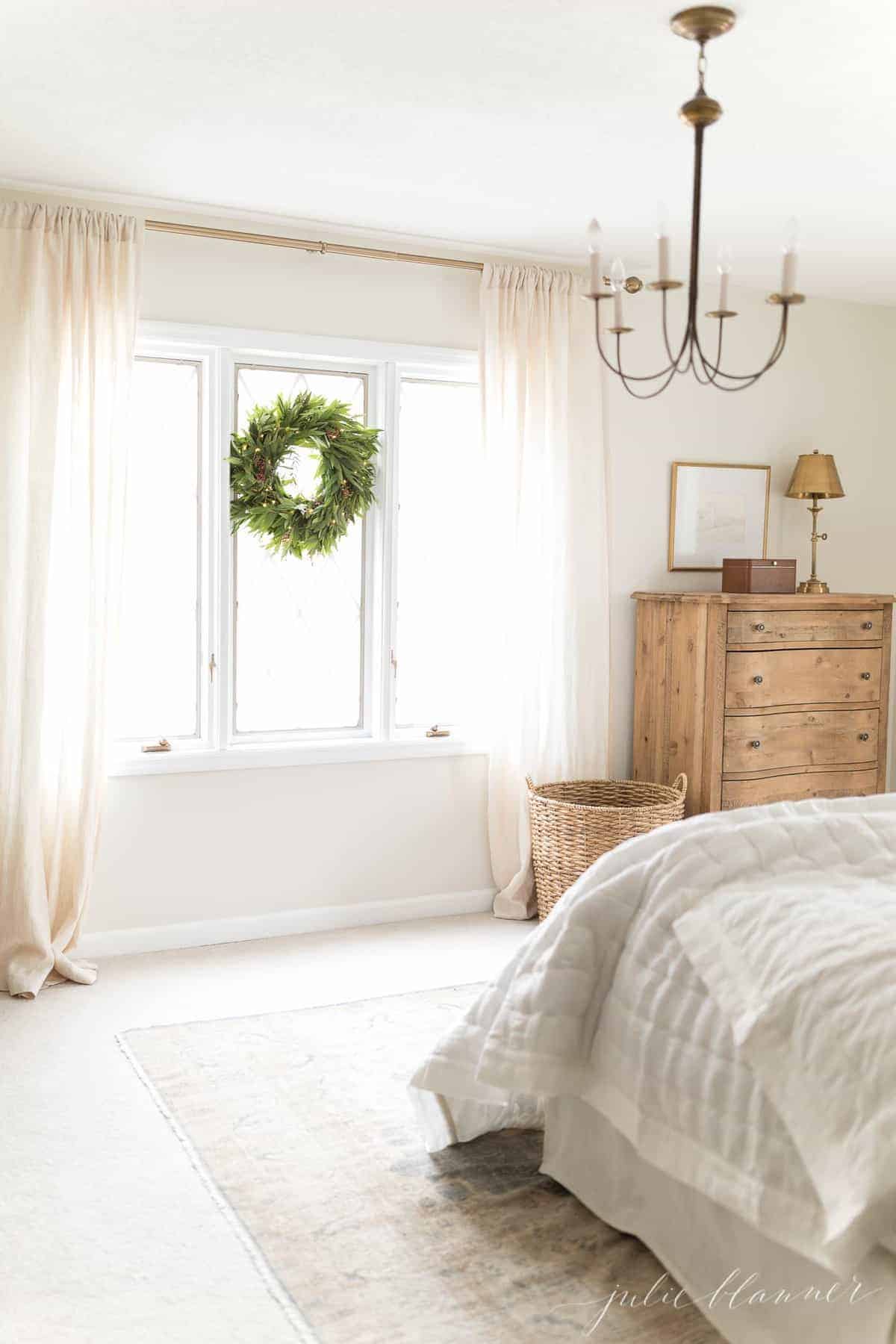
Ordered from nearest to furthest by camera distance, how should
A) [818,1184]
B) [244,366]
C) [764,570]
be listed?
[818,1184] < [244,366] < [764,570]

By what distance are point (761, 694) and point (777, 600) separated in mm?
352

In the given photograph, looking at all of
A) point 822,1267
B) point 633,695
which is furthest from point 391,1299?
point 633,695

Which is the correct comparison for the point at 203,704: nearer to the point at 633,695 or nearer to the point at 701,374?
the point at 633,695

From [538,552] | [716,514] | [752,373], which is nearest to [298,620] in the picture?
[538,552]

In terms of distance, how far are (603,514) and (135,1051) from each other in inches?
102

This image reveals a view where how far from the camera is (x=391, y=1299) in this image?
214cm

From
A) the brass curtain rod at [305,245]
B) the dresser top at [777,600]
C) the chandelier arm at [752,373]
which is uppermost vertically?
the brass curtain rod at [305,245]

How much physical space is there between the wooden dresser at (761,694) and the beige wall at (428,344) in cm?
24

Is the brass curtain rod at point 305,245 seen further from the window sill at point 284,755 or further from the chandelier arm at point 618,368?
the window sill at point 284,755

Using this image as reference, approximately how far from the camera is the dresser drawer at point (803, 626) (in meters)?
4.39

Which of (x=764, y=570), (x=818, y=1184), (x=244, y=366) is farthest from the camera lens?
(x=764, y=570)

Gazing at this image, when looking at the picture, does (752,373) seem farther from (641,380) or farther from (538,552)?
(641,380)
